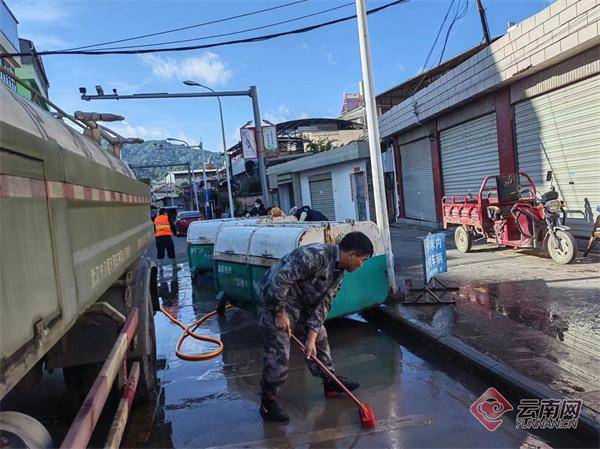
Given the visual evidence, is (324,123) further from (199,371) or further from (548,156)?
(199,371)

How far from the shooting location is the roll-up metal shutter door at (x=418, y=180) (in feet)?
57.5

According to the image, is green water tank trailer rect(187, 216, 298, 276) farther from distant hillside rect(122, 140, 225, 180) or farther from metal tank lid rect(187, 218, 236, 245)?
distant hillside rect(122, 140, 225, 180)

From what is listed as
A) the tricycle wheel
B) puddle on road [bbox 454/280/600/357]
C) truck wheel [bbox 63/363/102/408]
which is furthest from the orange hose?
the tricycle wheel

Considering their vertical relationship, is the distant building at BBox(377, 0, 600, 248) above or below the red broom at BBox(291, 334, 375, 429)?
above

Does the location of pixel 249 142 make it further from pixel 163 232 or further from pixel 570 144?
pixel 570 144

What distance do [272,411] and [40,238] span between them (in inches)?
103

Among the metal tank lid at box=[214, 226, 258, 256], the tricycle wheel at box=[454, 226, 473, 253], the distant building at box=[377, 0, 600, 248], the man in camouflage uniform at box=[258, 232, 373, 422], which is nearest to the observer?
the man in camouflage uniform at box=[258, 232, 373, 422]

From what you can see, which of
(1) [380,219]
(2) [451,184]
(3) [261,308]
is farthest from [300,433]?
(2) [451,184]

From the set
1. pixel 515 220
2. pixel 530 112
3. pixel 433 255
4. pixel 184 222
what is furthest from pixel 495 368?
pixel 184 222

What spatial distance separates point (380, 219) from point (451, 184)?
949 centimetres

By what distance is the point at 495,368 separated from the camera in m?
4.20

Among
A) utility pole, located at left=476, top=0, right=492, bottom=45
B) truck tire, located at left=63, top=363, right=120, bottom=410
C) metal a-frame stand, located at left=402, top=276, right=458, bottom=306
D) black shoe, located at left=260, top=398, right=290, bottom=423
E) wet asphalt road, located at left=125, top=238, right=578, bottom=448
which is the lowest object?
wet asphalt road, located at left=125, top=238, right=578, bottom=448

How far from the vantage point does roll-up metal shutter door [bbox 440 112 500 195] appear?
1309 cm

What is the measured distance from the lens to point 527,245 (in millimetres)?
9102
